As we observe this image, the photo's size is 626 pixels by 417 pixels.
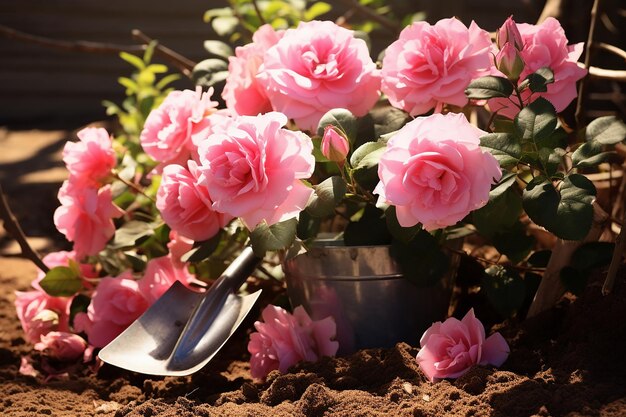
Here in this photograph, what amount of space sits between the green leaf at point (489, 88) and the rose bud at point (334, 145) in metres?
0.21

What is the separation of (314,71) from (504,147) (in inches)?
14.0

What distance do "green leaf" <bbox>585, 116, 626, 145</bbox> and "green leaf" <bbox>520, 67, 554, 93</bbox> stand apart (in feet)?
0.41

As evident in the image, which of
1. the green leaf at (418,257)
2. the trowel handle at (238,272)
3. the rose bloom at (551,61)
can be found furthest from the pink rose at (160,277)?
the rose bloom at (551,61)

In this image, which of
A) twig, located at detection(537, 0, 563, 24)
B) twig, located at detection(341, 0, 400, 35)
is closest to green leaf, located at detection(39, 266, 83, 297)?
twig, located at detection(341, 0, 400, 35)

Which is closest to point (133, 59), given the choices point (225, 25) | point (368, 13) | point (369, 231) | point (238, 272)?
point (225, 25)

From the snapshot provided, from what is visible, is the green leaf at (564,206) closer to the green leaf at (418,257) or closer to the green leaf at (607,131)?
the green leaf at (607,131)

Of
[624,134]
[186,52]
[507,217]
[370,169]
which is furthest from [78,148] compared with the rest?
[186,52]

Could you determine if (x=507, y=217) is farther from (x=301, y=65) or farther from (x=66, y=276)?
(x=66, y=276)

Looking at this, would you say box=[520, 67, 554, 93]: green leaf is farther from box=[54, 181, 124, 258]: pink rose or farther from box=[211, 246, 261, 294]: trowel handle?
box=[54, 181, 124, 258]: pink rose

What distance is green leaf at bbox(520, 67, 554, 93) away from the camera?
130 centimetres

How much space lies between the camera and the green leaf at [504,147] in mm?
1280

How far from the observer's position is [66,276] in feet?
6.05

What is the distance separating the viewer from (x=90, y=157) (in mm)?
1710

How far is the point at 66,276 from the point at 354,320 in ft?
2.18
